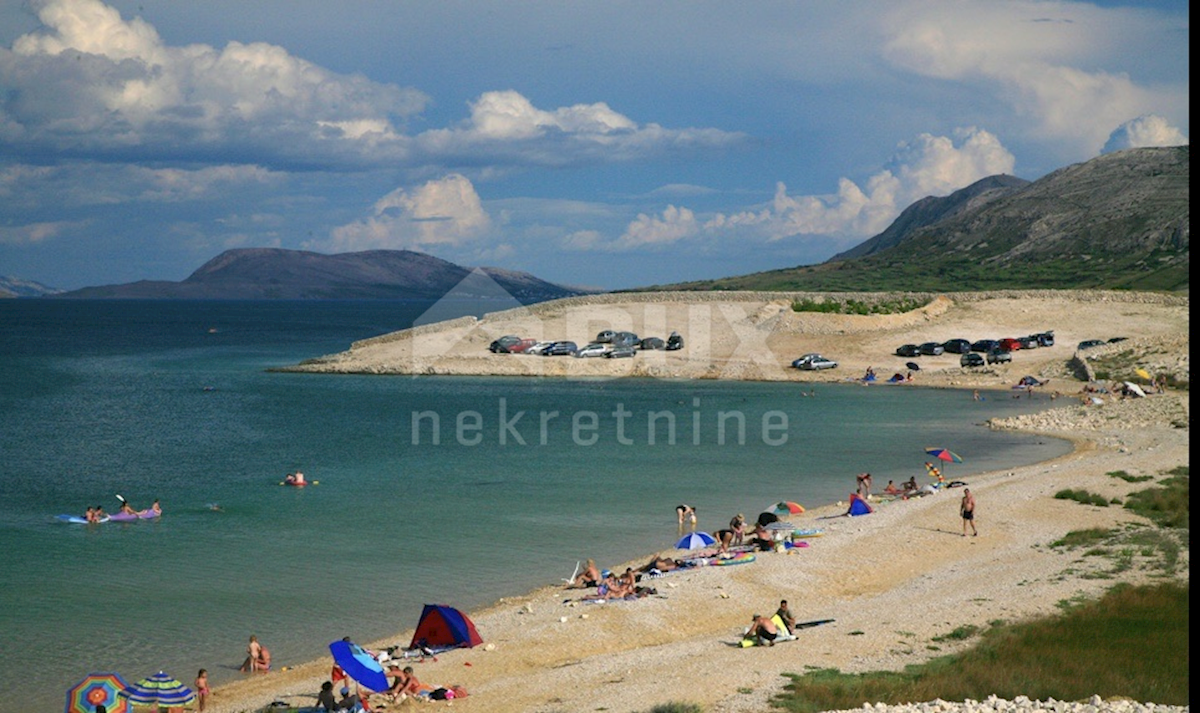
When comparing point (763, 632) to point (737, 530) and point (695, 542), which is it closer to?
point (695, 542)

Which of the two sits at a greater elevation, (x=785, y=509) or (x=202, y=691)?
(x=785, y=509)

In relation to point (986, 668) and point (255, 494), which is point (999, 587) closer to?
point (986, 668)

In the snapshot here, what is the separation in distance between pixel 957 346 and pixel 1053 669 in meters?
71.5

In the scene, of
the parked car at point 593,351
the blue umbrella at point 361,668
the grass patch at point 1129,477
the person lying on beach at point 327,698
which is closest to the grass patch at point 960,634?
the blue umbrella at point 361,668

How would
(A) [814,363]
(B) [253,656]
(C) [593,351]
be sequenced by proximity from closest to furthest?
(B) [253,656] → (A) [814,363] → (C) [593,351]

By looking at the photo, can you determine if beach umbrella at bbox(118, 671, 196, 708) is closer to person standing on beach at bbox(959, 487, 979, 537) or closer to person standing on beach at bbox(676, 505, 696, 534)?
person standing on beach at bbox(676, 505, 696, 534)

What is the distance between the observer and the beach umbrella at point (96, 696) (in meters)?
19.0

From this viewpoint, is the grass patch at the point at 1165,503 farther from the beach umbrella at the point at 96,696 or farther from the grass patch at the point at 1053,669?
the beach umbrella at the point at 96,696

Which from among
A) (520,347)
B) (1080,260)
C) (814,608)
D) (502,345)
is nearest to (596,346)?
(520,347)

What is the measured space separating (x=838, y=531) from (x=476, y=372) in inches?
2377

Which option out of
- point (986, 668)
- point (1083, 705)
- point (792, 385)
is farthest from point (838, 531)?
point (792, 385)

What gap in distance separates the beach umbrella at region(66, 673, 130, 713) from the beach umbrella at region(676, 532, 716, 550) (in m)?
15.0

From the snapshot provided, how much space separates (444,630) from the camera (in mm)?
22219

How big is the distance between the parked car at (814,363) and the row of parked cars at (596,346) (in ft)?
36.1
